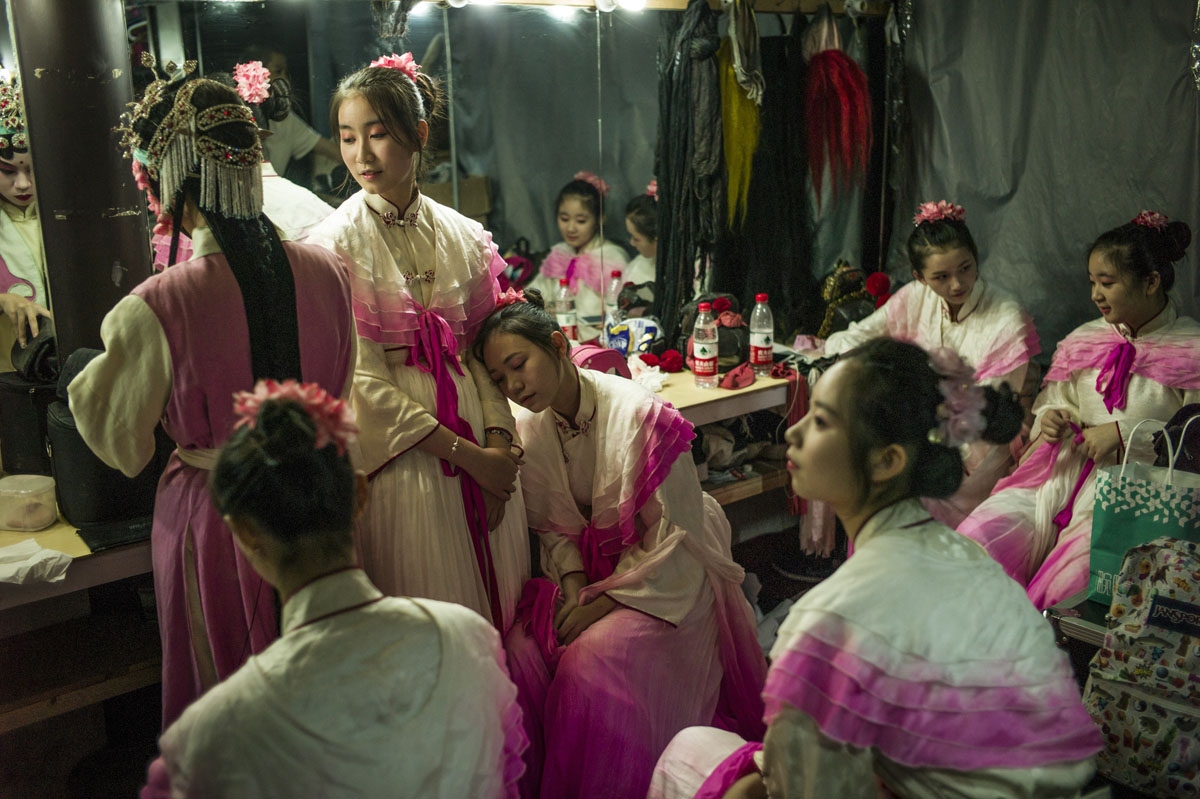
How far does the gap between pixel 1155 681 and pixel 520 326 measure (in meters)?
1.46

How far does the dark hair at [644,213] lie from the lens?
370cm

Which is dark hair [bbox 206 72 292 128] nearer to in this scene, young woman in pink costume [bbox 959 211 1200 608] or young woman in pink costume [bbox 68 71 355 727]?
young woman in pink costume [bbox 68 71 355 727]

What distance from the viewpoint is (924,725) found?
1.23 meters

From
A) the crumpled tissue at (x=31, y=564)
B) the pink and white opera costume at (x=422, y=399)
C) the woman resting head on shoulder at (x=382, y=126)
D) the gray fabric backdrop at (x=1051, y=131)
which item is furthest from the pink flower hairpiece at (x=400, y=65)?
the gray fabric backdrop at (x=1051, y=131)

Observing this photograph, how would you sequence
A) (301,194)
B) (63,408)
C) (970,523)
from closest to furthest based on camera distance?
(63,408) → (301,194) → (970,523)

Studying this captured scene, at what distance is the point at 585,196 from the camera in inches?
142

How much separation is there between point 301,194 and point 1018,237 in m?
2.66

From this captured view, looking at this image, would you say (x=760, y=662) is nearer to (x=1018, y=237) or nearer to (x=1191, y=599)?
(x=1191, y=599)

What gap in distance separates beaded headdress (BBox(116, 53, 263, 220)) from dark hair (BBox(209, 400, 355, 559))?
65cm

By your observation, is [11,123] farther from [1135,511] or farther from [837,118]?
[1135,511]

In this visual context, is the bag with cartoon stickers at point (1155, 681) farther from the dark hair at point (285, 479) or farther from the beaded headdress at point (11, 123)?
the beaded headdress at point (11, 123)

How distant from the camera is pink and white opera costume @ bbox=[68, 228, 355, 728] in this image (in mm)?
1648

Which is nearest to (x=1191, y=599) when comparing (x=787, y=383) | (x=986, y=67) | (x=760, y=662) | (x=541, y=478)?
(x=760, y=662)

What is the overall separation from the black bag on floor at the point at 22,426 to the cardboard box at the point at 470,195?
1.34 m
